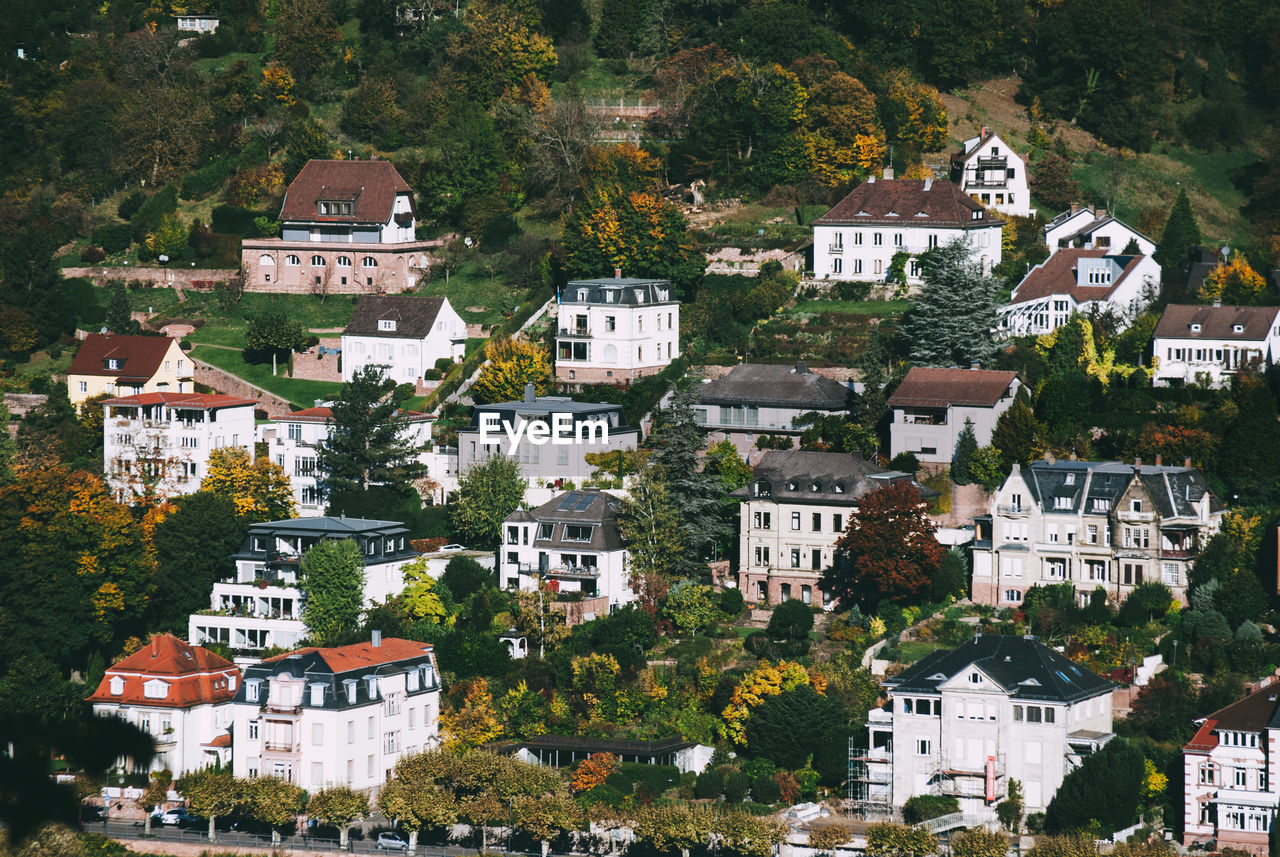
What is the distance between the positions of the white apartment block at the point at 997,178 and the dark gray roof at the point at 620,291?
19.3m

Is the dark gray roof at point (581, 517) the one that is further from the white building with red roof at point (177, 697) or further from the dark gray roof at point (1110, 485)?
the dark gray roof at point (1110, 485)

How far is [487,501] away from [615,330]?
41.7 feet

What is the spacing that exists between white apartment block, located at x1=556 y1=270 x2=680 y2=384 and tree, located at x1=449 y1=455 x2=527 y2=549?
961 cm

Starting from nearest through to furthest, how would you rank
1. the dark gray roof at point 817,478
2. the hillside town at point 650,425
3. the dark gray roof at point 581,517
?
the hillside town at point 650,425, the dark gray roof at point 817,478, the dark gray roof at point 581,517

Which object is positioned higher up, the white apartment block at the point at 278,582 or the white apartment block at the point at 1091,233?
the white apartment block at the point at 1091,233

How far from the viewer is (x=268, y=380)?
308 feet

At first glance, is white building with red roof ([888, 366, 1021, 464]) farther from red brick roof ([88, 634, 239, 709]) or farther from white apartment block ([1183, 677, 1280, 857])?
red brick roof ([88, 634, 239, 709])

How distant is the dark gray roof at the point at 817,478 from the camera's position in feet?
248

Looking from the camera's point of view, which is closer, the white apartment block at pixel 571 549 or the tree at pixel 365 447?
the white apartment block at pixel 571 549

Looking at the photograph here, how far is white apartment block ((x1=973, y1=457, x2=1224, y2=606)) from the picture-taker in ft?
233

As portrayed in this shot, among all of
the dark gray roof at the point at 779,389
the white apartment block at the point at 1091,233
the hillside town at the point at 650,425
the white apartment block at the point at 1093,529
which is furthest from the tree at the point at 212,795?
the white apartment block at the point at 1091,233

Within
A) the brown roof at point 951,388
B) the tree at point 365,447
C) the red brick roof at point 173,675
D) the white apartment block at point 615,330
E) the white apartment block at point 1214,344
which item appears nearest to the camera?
the red brick roof at point 173,675

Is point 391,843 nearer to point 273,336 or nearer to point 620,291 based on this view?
point 620,291

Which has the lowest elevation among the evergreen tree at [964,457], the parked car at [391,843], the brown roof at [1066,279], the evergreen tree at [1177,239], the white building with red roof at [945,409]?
the parked car at [391,843]
